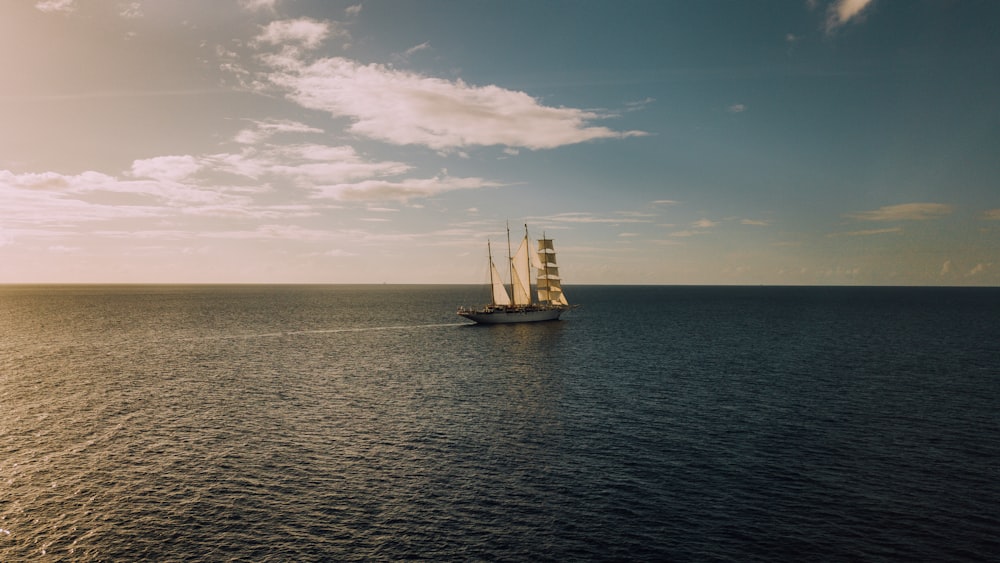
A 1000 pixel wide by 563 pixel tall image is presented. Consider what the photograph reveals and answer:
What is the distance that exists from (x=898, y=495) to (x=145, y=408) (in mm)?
78495

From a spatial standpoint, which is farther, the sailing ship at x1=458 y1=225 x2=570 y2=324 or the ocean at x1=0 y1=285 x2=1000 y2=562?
the sailing ship at x1=458 y1=225 x2=570 y2=324

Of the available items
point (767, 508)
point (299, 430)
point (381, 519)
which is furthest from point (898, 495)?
point (299, 430)

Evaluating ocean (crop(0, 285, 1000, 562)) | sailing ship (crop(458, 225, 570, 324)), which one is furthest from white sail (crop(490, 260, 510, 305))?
ocean (crop(0, 285, 1000, 562))

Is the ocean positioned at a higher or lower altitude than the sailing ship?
lower

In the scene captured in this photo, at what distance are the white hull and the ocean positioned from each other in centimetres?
6387

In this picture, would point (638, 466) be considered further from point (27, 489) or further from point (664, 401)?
point (27, 489)

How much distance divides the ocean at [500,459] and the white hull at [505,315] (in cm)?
6387

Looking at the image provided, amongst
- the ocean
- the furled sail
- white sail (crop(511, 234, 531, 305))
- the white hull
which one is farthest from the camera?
the furled sail

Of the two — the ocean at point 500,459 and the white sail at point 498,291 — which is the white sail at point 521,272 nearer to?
the white sail at point 498,291

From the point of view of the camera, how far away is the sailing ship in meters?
168

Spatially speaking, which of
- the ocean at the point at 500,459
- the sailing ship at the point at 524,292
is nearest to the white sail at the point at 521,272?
the sailing ship at the point at 524,292

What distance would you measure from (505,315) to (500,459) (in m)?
119

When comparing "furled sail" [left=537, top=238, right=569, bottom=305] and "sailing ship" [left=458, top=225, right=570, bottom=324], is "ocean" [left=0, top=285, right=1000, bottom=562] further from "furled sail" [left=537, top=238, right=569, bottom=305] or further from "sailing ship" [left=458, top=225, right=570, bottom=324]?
"furled sail" [left=537, top=238, right=569, bottom=305]

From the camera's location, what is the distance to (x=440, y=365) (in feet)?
321
